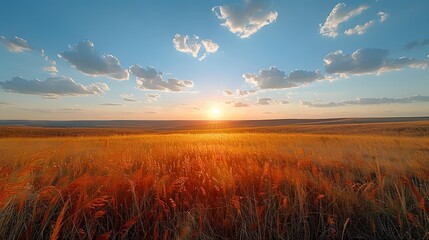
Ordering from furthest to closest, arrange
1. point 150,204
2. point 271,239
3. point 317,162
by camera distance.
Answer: point 317,162 < point 150,204 < point 271,239

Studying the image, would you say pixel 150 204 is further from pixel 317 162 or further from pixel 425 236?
pixel 317 162

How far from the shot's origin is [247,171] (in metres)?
4.12

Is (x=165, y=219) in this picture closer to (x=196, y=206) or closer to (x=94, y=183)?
(x=196, y=206)

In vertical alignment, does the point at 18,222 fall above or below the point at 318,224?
above

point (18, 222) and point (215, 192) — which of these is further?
point (215, 192)

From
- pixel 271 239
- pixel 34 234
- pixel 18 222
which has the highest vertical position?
pixel 18 222

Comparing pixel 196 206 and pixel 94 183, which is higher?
pixel 94 183

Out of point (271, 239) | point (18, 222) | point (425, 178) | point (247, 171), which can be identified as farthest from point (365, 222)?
point (18, 222)

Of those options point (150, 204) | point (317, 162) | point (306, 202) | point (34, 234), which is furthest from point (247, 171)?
point (34, 234)

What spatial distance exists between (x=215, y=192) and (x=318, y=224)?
4.49 ft

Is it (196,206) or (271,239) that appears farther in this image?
(196,206)

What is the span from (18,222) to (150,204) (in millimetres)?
1341

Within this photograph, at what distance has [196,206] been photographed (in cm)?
299

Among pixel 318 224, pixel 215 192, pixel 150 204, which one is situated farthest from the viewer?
pixel 215 192
